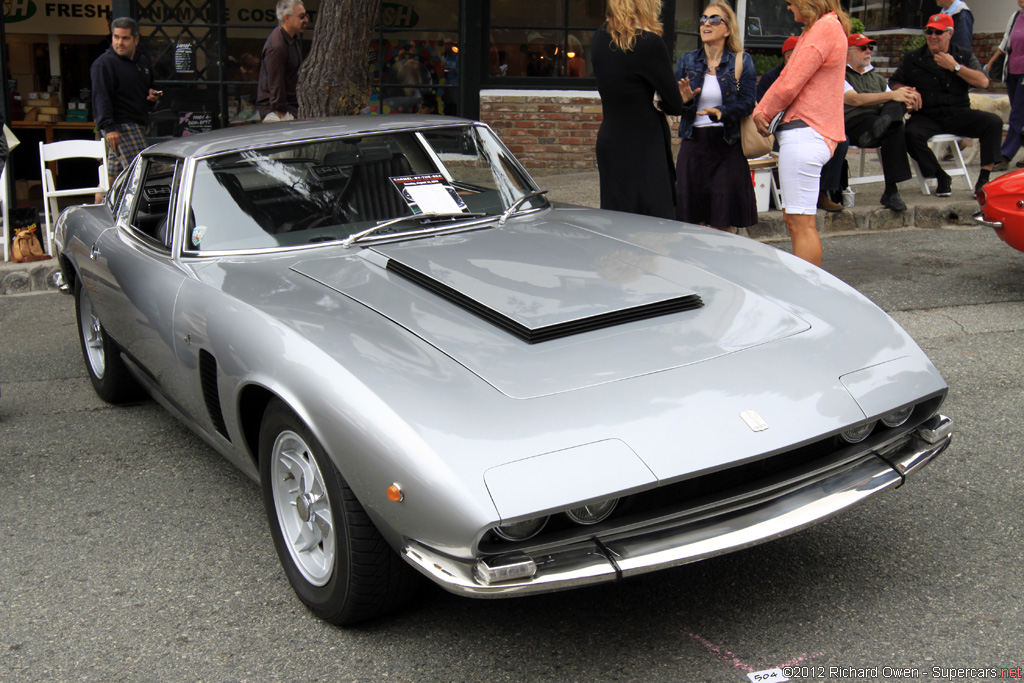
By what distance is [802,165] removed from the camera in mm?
5410

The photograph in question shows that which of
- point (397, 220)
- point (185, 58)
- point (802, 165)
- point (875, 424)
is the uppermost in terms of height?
point (185, 58)

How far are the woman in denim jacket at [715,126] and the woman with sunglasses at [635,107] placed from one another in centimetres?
37

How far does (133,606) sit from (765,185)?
22.3ft

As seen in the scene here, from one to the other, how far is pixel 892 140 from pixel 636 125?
390 centimetres

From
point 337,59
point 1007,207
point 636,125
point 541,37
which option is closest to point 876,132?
point 1007,207

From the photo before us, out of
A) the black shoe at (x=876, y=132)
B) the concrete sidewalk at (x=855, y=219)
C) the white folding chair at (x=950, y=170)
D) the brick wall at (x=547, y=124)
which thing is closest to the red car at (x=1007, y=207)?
the concrete sidewalk at (x=855, y=219)

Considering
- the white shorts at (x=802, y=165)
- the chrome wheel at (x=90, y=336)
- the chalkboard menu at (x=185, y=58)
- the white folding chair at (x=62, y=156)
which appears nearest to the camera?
the chrome wheel at (x=90, y=336)

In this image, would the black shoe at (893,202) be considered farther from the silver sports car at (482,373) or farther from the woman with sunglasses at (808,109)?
the silver sports car at (482,373)

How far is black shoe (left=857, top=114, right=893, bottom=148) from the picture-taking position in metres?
8.26

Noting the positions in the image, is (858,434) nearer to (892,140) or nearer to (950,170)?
(892,140)

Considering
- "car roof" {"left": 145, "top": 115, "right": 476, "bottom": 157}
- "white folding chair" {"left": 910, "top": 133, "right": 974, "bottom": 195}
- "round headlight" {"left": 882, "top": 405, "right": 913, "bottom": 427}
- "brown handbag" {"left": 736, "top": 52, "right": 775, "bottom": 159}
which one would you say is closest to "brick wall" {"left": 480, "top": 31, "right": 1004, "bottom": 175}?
"white folding chair" {"left": 910, "top": 133, "right": 974, "bottom": 195}

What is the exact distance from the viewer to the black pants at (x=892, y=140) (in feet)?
→ 27.1

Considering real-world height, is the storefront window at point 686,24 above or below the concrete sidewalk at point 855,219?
above

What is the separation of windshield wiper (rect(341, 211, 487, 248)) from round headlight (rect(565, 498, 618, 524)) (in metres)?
1.62
